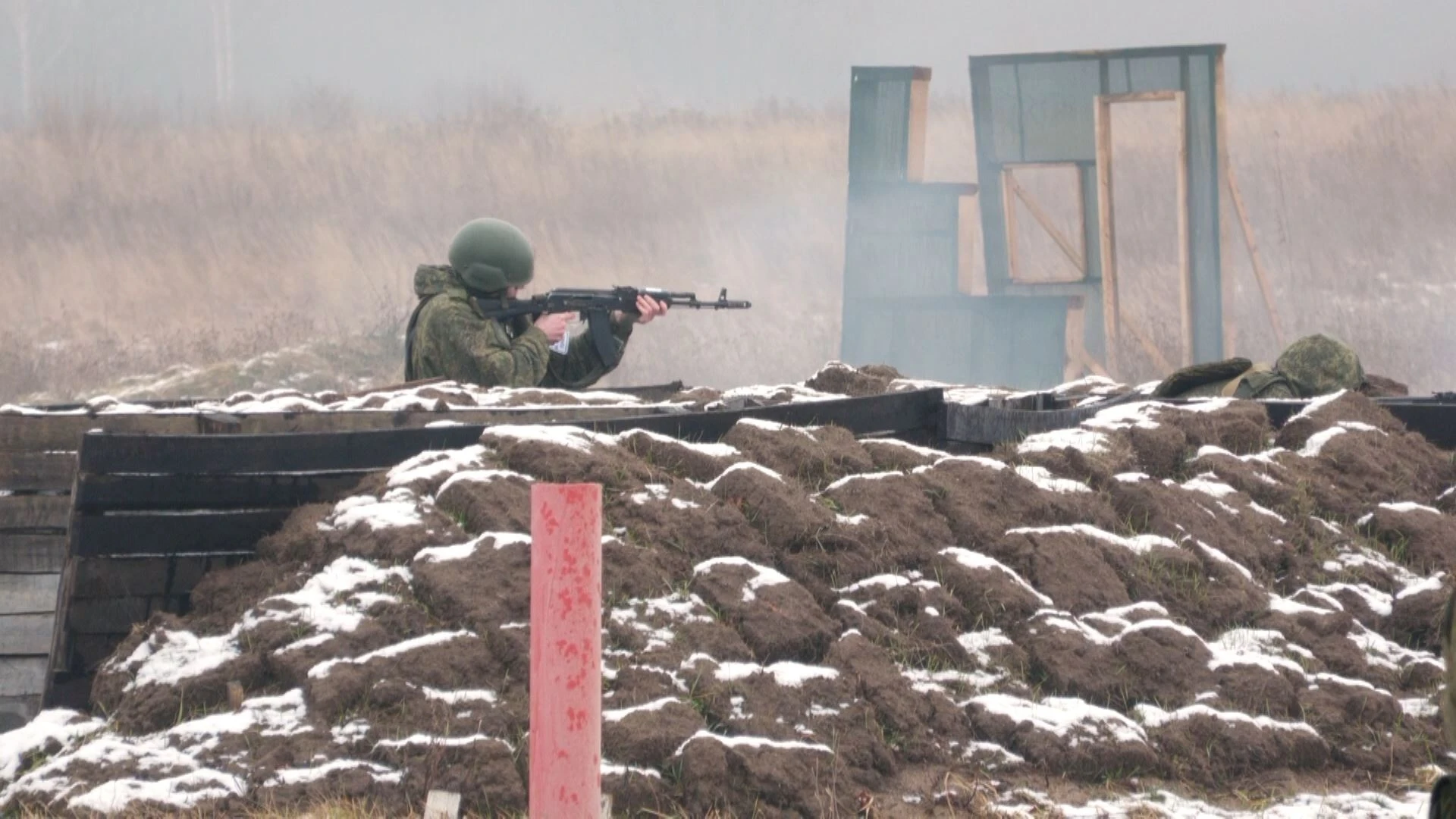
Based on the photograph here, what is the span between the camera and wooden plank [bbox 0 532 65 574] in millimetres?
7148

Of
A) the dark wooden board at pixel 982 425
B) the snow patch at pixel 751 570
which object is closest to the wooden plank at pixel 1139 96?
the dark wooden board at pixel 982 425

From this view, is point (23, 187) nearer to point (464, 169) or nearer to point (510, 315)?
point (464, 169)

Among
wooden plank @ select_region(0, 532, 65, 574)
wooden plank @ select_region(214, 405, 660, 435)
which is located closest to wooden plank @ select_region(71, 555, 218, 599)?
wooden plank @ select_region(0, 532, 65, 574)

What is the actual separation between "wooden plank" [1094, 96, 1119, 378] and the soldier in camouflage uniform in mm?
8410

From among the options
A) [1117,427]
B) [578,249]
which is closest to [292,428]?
[1117,427]

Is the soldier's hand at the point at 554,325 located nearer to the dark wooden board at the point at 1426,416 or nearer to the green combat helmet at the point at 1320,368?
the dark wooden board at the point at 1426,416

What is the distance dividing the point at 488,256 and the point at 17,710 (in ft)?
14.2

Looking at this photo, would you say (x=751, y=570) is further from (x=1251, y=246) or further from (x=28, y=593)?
(x=1251, y=246)

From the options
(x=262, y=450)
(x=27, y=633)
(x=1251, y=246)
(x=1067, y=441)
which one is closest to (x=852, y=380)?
(x=1067, y=441)

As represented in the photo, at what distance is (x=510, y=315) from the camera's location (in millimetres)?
10109

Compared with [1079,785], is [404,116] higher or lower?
higher

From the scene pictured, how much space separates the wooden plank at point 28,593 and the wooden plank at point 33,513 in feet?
0.74

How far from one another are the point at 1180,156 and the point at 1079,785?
1418cm

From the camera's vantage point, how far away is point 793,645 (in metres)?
5.84
